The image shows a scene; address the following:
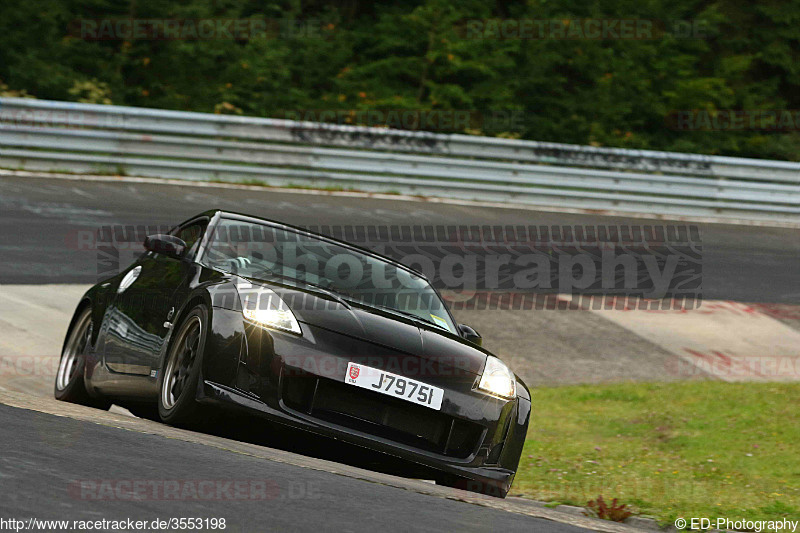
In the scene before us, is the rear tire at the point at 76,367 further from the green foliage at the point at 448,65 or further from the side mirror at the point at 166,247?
the green foliage at the point at 448,65

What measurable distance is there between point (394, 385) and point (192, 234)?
7.28 feet

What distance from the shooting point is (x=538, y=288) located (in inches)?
545

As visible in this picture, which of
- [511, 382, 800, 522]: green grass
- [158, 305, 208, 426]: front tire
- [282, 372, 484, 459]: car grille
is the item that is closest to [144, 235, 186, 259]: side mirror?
[158, 305, 208, 426]: front tire

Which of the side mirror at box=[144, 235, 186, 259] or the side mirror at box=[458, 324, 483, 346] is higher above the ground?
the side mirror at box=[144, 235, 186, 259]

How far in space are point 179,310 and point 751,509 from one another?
3.26 meters

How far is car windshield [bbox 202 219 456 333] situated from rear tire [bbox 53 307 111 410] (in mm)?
1331

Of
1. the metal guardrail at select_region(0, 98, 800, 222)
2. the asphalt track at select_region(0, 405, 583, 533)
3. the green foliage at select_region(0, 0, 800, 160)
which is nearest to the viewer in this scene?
the asphalt track at select_region(0, 405, 583, 533)

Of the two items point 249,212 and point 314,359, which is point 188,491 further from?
point 249,212

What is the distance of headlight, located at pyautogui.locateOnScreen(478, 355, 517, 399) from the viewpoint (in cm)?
584

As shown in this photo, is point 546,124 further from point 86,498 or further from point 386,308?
point 86,498

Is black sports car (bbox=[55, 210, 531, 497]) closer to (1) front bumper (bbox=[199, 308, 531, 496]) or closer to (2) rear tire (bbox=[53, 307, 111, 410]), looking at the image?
(1) front bumper (bbox=[199, 308, 531, 496])

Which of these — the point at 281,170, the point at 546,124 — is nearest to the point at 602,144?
the point at 546,124

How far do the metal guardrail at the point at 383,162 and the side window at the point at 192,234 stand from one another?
990 centimetres

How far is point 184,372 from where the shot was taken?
580 cm
